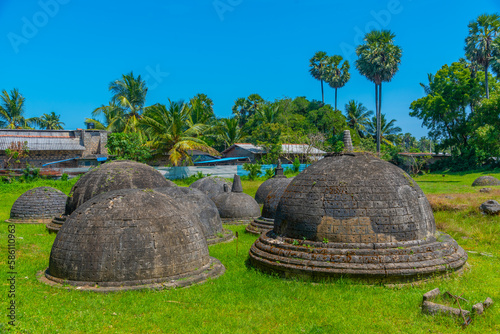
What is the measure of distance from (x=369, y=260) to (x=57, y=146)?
4243cm

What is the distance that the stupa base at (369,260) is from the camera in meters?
9.55

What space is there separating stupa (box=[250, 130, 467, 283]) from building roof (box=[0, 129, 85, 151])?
128 ft

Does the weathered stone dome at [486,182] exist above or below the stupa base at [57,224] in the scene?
above

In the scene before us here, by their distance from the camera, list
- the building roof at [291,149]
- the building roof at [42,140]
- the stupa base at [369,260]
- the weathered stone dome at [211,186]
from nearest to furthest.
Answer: the stupa base at [369,260], the weathered stone dome at [211,186], the building roof at [42,140], the building roof at [291,149]

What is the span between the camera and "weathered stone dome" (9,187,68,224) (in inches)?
874

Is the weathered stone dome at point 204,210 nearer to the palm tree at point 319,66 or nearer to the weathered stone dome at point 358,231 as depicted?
the weathered stone dome at point 358,231

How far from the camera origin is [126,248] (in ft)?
29.8

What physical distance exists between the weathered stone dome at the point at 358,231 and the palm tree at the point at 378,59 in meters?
38.6

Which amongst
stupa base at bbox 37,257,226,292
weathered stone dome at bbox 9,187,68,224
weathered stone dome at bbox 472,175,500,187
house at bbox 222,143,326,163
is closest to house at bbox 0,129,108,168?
house at bbox 222,143,326,163

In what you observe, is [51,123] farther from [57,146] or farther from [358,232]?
[358,232]

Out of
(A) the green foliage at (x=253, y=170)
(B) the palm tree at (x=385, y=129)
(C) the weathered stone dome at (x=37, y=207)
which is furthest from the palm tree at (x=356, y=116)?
(C) the weathered stone dome at (x=37, y=207)

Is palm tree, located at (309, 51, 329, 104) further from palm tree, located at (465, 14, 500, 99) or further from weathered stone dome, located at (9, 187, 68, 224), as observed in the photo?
weathered stone dome, located at (9, 187, 68, 224)

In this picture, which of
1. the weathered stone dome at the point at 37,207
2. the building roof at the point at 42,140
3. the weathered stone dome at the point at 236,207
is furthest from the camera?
the building roof at the point at 42,140

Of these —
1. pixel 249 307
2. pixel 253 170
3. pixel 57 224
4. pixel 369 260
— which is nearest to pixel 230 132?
pixel 253 170
